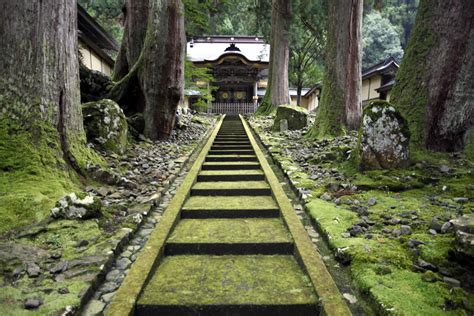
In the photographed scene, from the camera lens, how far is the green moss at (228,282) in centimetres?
228

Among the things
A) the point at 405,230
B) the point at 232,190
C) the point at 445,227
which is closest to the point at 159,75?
the point at 232,190

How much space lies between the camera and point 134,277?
2424 mm

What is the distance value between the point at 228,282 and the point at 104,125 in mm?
4005

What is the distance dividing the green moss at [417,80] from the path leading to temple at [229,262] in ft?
7.76

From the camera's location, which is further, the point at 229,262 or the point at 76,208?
the point at 76,208

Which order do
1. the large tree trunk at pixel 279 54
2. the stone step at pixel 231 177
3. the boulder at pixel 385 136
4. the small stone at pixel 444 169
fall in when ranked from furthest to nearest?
1. the large tree trunk at pixel 279 54
2. the stone step at pixel 231 177
3. the boulder at pixel 385 136
4. the small stone at pixel 444 169

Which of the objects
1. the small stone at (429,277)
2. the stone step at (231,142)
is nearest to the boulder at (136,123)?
the stone step at (231,142)

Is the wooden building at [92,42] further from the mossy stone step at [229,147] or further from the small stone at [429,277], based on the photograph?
the small stone at [429,277]

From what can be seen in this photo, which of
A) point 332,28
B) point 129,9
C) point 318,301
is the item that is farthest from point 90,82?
point 318,301

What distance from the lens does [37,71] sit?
12.0 feet

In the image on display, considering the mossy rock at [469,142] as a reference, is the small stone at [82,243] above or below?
below

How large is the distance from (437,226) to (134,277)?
2784 millimetres

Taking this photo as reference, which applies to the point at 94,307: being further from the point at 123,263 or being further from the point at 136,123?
the point at 136,123

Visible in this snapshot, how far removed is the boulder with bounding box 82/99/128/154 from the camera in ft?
17.3
